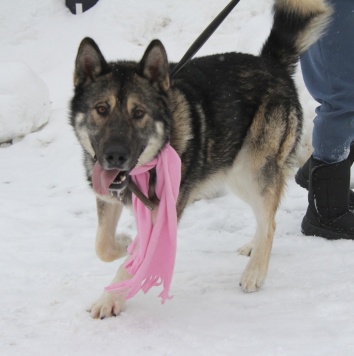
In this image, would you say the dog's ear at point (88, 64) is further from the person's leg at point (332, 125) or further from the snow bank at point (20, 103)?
the snow bank at point (20, 103)

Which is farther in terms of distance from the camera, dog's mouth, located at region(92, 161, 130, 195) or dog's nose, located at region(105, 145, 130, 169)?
dog's mouth, located at region(92, 161, 130, 195)

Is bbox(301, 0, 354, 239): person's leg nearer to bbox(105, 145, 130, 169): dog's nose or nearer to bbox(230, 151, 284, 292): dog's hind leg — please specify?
bbox(230, 151, 284, 292): dog's hind leg

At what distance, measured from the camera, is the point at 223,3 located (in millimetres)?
9984

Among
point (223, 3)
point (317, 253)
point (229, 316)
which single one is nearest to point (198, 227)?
point (317, 253)

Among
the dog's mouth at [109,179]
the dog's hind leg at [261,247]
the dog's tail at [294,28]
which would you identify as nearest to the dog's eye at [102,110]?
the dog's mouth at [109,179]

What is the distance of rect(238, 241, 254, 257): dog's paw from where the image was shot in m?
3.55

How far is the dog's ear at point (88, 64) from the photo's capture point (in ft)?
8.63

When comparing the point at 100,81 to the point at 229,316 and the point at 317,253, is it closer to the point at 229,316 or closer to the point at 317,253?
the point at 229,316

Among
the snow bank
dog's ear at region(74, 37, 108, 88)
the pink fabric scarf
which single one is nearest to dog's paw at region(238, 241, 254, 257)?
the pink fabric scarf

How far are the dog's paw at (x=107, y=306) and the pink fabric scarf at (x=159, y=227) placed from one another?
0.06m

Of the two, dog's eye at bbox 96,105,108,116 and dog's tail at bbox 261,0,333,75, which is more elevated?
dog's tail at bbox 261,0,333,75

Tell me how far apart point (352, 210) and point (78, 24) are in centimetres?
766

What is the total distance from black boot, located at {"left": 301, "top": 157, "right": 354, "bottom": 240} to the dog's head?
1450mm

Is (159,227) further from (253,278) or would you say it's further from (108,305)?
(253,278)
